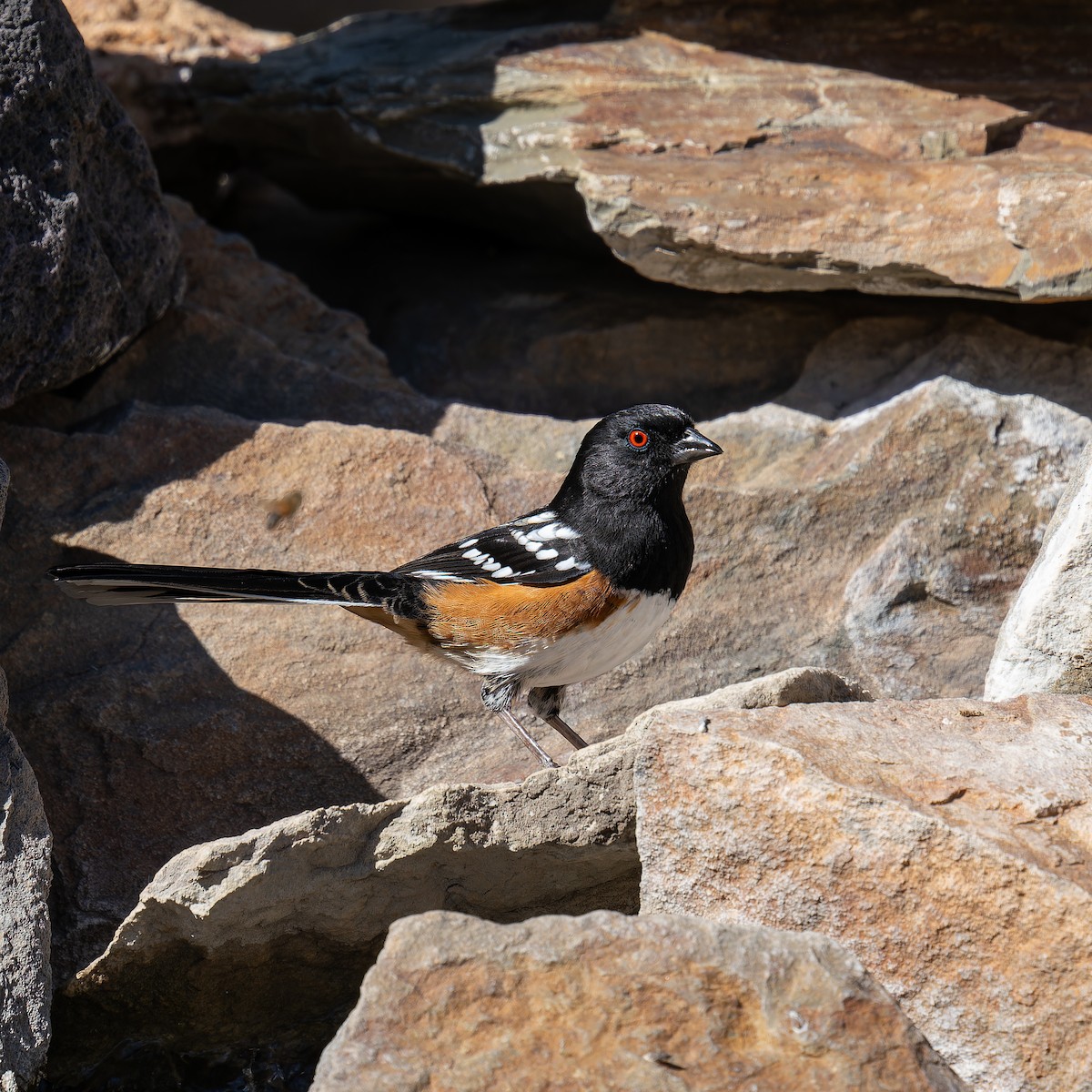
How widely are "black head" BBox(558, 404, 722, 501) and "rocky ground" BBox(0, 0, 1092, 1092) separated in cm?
64

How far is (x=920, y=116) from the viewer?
435 cm

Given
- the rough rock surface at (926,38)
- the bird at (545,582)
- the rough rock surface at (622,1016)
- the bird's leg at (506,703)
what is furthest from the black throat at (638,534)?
the rough rock surface at (926,38)

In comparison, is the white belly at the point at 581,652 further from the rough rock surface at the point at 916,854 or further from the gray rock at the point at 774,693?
the rough rock surface at the point at 916,854

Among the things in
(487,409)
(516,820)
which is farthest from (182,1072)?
(487,409)

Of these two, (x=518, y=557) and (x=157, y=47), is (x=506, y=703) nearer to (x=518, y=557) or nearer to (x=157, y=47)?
(x=518, y=557)

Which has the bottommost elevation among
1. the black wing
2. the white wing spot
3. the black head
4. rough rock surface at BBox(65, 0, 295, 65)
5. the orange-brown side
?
the orange-brown side

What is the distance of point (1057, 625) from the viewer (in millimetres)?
2938

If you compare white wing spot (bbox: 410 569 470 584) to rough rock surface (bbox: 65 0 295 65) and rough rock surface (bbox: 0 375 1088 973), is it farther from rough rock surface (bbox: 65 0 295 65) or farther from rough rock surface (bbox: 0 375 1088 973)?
rough rock surface (bbox: 65 0 295 65)

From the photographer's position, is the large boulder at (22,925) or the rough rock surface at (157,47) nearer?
the large boulder at (22,925)

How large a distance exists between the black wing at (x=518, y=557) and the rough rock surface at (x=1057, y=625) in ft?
3.47

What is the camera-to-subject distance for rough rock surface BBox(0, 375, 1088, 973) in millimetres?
3480

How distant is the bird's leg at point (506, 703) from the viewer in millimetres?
3393

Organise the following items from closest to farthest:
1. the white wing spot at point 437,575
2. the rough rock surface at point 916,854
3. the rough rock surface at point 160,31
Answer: the rough rock surface at point 916,854 < the white wing spot at point 437,575 < the rough rock surface at point 160,31

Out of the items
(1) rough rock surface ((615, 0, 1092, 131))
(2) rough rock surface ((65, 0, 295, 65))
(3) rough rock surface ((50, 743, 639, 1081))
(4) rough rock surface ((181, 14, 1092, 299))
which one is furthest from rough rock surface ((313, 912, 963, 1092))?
(2) rough rock surface ((65, 0, 295, 65))
